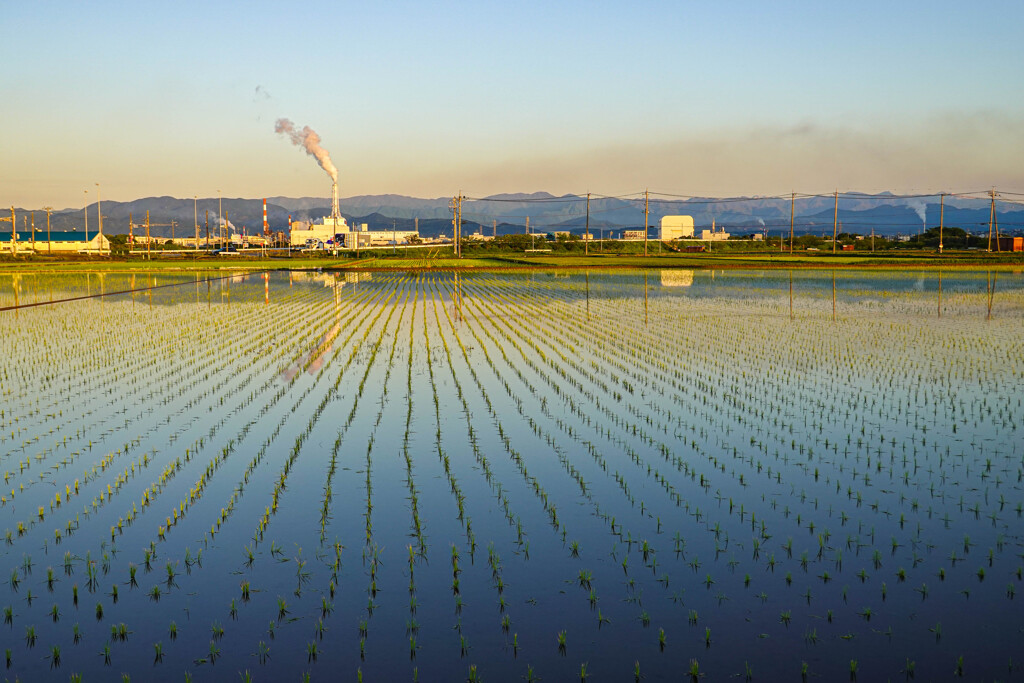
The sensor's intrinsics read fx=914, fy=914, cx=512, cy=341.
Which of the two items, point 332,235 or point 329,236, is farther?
point 329,236

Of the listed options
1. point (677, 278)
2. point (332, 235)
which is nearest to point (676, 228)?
point (332, 235)

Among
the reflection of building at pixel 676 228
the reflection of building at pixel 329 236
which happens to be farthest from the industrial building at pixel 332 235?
the reflection of building at pixel 676 228

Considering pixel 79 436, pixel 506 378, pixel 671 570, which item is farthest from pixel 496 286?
pixel 671 570

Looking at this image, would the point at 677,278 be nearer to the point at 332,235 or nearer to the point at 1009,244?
the point at 1009,244

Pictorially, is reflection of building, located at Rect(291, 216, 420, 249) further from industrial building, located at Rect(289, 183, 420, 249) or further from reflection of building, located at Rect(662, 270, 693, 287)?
reflection of building, located at Rect(662, 270, 693, 287)

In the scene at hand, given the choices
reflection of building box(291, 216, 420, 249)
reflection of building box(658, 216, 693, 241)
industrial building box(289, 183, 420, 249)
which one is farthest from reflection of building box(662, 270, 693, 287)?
reflection of building box(658, 216, 693, 241)

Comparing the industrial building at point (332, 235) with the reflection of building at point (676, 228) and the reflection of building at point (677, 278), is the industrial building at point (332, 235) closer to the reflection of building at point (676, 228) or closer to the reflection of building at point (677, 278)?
the reflection of building at point (676, 228)
